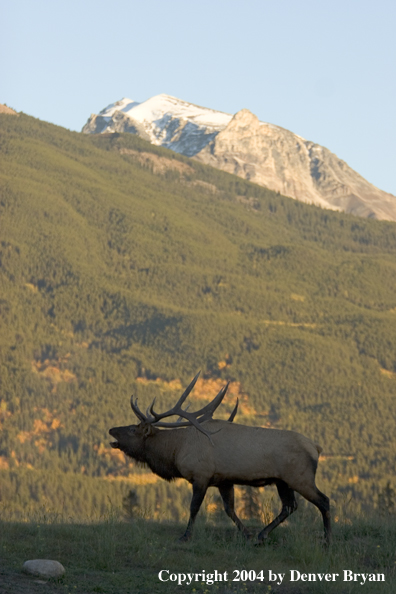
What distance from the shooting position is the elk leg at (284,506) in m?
12.4

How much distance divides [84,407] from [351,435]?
5173 cm

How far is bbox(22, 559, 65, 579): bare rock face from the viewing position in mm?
9656

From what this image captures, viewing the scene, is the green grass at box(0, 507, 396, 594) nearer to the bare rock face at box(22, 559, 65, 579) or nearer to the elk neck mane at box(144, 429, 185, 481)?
the bare rock face at box(22, 559, 65, 579)

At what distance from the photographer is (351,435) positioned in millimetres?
160875

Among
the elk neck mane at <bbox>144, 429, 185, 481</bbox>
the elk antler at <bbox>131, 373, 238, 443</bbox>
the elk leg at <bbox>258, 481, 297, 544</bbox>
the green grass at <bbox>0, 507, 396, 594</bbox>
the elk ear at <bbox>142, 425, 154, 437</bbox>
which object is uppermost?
the elk antler at <bbox>131, 373, 238, 443</bbox>

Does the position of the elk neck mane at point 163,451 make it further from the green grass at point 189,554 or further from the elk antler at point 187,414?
the green grass at point 189,554

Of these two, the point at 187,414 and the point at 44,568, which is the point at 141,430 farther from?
the point at 44,568

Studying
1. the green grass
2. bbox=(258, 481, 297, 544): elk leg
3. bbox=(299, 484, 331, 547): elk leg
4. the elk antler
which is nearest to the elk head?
the elk antler

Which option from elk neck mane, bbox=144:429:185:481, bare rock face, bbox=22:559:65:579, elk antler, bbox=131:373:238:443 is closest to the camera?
bare rock face, bbox=22:559:65:579

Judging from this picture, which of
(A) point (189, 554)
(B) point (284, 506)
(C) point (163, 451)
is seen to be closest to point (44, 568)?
(A) point (189, 554)

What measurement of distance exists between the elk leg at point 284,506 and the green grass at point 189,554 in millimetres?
191

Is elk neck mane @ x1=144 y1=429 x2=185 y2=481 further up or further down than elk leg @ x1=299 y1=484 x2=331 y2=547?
further up

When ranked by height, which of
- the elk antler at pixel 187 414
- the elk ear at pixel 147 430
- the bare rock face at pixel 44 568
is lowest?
the bare rock face at pixel 44 568

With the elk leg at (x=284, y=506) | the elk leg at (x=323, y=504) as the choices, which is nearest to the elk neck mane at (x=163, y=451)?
the elk leg at (x=284, y=506)
